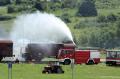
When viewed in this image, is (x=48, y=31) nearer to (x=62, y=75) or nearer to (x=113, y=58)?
(x=113, y=58)

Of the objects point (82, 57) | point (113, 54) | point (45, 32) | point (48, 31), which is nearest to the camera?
point (113, 54)

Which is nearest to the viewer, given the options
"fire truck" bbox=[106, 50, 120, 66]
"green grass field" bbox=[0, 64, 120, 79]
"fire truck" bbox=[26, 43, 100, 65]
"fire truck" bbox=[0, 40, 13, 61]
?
"green grass field" bbox=[0, 64, 120, 79]

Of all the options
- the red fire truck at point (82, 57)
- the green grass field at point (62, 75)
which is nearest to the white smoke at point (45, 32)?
the red fire truck at point (82, 57)

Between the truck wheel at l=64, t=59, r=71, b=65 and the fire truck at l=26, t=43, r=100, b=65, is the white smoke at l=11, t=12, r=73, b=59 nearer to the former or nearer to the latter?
the fire truck at l=26, t=43, r=100, b=65

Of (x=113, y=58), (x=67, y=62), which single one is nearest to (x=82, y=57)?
(x=67, y=62)

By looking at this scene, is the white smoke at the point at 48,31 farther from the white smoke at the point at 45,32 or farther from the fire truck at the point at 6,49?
the fire truck at the point at 6,49

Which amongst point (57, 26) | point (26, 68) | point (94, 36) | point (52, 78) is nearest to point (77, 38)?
point (94, 36)

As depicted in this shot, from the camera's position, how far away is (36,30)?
12912 cm

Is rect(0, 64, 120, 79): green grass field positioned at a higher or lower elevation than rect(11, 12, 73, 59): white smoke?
higher

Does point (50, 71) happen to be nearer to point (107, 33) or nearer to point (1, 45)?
point (1, 45)

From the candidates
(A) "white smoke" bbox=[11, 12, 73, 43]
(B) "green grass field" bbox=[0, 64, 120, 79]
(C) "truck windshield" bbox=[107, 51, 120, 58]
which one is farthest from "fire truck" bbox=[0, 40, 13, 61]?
(B) "green grass field" bbox=[0, 64, 120, 79]

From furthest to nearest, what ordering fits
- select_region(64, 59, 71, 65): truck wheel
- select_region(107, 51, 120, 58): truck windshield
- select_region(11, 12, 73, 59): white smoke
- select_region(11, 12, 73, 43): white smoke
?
select_region(11, 12, 73, 43): white smoke < select_region(11, 12, 73, 59): white smoke < select_region(107, 51, 120, 58): truck windshield < select_region(64, 59, 71, 65): truck wheel

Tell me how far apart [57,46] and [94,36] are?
85.9 metres

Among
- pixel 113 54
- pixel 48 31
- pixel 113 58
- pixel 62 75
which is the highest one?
pixel 62 75
